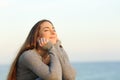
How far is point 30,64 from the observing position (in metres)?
4.35

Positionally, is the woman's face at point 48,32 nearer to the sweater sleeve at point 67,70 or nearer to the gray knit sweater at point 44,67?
the gray knit sweater at point 44,67

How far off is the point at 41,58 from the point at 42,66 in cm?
13

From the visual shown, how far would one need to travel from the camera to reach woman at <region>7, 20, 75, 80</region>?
14.2ft

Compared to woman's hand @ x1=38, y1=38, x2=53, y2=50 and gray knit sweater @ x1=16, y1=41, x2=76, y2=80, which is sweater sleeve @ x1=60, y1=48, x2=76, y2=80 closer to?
gray knit sweater @ x1=16, y1=41, x2=76, y2=80

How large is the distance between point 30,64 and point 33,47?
18 cm

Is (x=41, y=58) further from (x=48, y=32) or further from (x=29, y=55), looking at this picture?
(x=48, y=32)

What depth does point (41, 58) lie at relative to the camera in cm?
441

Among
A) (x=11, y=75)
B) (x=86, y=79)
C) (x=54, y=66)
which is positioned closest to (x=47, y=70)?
(x=54, y=66)

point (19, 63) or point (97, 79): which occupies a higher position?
point (19, 63)

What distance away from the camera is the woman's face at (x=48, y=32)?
14.8 feet

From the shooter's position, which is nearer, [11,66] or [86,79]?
[11,66]

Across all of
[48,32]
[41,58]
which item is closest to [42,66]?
[41,58]

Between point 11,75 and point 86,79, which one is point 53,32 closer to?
point 11,75

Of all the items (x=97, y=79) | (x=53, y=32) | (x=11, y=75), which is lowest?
(x=97, y=79)
